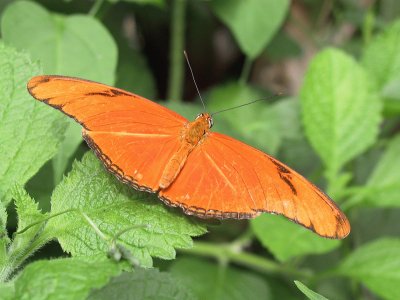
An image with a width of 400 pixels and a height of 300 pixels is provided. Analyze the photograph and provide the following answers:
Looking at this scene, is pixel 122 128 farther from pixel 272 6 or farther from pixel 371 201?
pixel 272 6

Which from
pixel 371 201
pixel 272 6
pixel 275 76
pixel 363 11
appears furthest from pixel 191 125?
pixel 275 76

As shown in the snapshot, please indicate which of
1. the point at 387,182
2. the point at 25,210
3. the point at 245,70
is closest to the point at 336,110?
the point at 387,182

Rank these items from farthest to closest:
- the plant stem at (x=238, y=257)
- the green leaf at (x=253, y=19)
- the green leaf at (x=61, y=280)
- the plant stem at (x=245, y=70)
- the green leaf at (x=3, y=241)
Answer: the plant stem at (x=245, y=70), the green leaf at (x=253, y=19), the plant stem at (x=238, y=257), the green leaf at (x=3, y=241), the green leaf at (x=61, y=280)

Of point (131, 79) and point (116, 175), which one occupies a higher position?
point (131, 79)

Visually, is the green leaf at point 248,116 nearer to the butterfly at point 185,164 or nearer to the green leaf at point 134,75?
the green leaf at point 134,75

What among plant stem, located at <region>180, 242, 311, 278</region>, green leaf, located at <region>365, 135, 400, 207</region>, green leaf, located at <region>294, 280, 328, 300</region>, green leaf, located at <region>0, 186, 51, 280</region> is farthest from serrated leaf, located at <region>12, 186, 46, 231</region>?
green leaf, located at <region>365, 135, 400, 207</region>

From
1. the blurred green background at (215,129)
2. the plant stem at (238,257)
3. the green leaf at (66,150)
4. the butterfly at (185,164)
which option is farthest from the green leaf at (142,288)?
the plant stem at (238,257)

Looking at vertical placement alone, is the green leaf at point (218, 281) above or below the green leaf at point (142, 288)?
above
